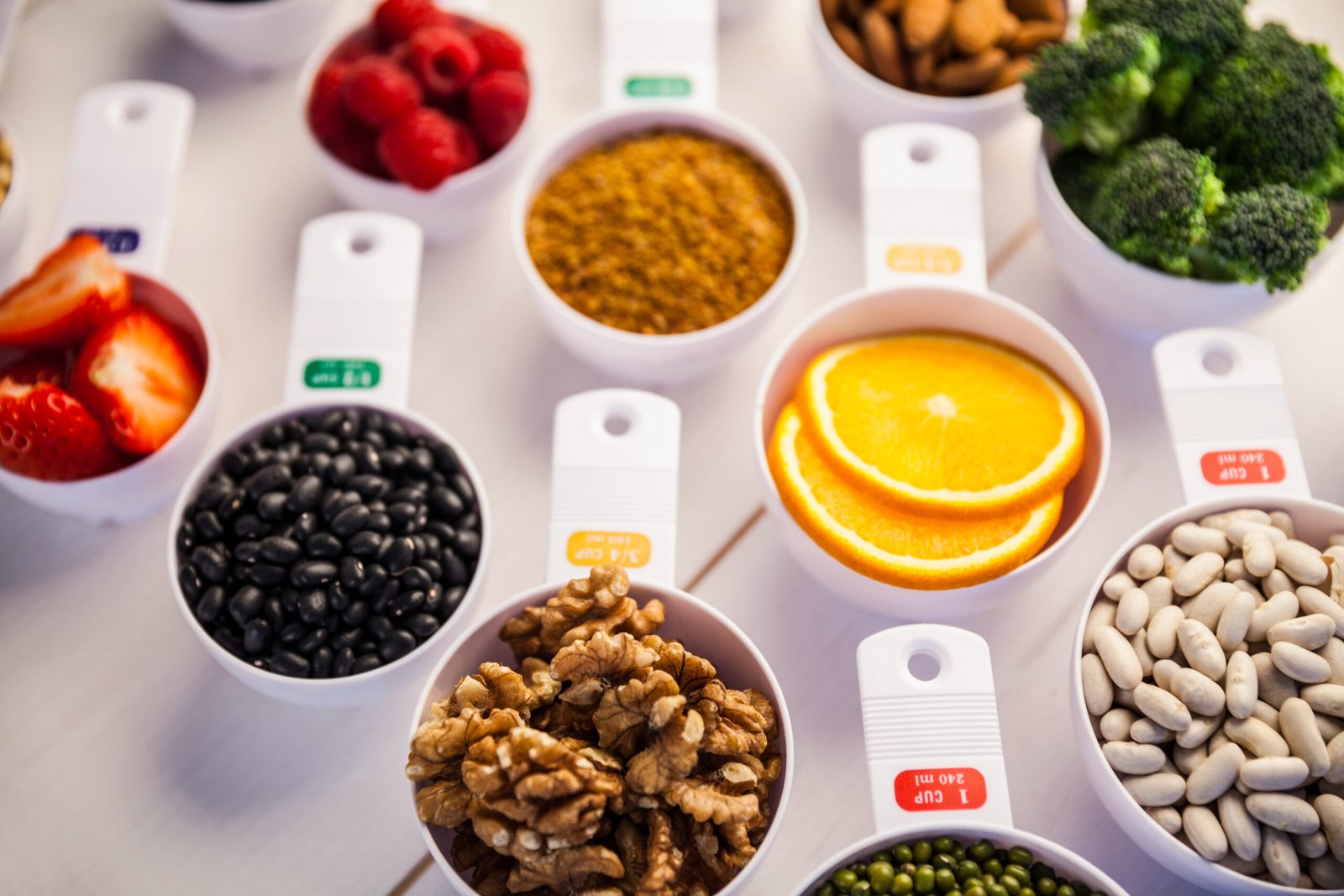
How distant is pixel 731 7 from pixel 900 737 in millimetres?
1145

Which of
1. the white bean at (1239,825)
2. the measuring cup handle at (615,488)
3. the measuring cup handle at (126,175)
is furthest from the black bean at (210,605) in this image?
the white bean at (1239,825)

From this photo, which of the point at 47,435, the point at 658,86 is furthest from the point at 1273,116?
the point at 47,435

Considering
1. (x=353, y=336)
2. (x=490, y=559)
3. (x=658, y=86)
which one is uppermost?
(x=658, y=86)

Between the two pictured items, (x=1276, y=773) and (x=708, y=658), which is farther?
(x=708, y=658)

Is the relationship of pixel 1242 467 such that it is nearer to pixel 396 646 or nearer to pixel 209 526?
pixel 396 646

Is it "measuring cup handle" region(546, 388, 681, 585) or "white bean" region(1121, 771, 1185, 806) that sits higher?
"measuring cup handle" region(546, 388, 681, 585)

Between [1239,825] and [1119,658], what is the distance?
177mm

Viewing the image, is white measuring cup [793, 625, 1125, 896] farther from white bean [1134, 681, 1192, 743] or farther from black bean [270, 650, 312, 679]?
black bean [270, 650, 312, 679]

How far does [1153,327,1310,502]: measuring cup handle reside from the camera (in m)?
Answer: 1.25

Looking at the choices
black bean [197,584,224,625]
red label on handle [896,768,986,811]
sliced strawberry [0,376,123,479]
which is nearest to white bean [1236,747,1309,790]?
red label on handle [896,768,986,811]

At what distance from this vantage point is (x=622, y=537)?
1221mm

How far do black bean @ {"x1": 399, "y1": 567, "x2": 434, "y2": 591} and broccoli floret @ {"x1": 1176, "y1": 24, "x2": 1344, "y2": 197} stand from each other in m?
1.05

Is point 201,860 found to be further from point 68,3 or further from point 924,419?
point 68,3

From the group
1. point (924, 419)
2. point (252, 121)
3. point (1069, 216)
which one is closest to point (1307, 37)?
point (1069, 216)
